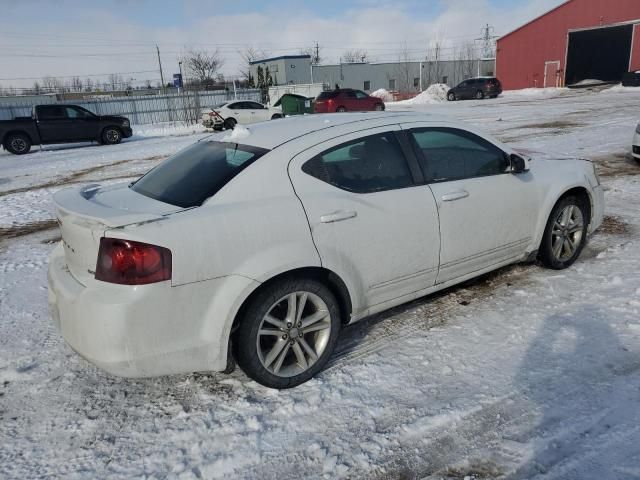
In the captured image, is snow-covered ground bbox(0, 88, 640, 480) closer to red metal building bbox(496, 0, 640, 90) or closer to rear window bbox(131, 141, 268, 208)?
rear window bbox(131, 141, 268, 208)

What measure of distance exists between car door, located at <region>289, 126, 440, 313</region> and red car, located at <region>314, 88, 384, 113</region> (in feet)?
77.8

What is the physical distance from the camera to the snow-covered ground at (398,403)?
243cm

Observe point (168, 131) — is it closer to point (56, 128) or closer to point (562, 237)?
point (56, 128)

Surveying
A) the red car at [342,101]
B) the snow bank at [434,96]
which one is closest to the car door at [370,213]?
the red car at [342,101]

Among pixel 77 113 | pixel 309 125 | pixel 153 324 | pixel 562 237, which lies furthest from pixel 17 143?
pixel 562 237

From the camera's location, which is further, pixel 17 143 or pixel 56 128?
pixel 56 128

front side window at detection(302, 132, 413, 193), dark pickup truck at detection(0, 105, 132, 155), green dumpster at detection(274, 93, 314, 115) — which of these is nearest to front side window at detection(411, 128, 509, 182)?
front side window at detection(302, 132, 413, 193)

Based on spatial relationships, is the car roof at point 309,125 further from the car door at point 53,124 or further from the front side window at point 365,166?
the car door at point 53,124

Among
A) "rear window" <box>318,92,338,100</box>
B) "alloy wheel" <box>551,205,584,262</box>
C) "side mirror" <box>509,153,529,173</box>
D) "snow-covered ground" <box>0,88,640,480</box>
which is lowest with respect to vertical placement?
"snow-covered ground" <box>0,88,640,480</box>

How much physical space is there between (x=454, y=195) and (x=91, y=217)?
2418mm

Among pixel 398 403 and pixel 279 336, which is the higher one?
pixel 279 336

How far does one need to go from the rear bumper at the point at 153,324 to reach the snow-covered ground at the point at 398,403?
40 centimetres

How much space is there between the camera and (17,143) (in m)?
17.3

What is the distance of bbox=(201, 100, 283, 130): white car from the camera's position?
22.4 metres
